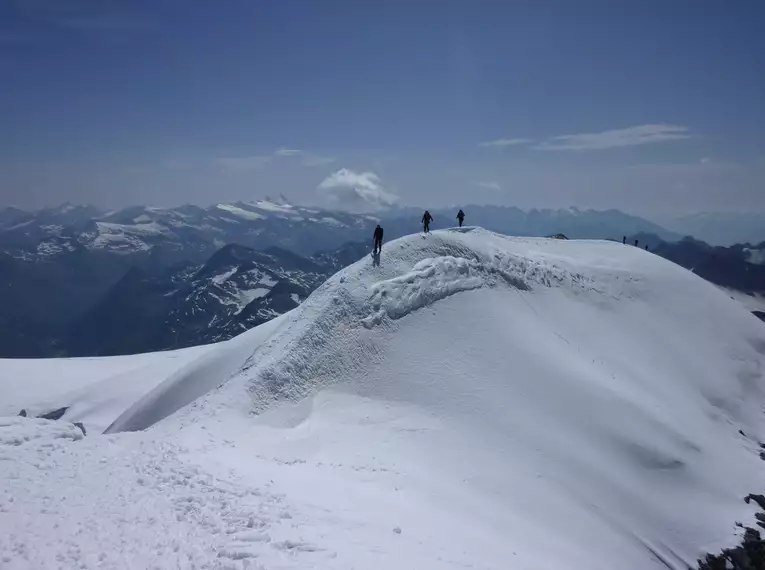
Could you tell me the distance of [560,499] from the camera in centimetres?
2538

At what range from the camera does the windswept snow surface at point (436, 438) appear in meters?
14.5

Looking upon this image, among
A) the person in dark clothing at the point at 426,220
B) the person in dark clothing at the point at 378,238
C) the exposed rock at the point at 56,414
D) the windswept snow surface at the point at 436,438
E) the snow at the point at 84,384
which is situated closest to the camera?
the windswept snow surface at the point at 436,438

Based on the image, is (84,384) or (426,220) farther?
(84,384)

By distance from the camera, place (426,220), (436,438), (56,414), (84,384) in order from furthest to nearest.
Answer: (84,384) → (56,414) → (426,220) → (436,438)

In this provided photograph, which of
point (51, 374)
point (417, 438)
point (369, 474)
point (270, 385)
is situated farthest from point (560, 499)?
point (51, 374)

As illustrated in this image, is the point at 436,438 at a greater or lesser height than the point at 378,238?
lesser

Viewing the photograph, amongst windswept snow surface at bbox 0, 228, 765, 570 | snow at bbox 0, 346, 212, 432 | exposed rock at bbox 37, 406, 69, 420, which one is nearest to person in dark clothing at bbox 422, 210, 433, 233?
windswept snow surface at bbox 0, 228, 765, 570

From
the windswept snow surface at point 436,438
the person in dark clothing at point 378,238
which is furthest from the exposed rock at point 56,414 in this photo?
the person in dark clothing at point 378,238

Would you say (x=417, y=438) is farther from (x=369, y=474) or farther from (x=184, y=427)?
(x=184, y=427)

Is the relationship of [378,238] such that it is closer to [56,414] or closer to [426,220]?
[426,220]

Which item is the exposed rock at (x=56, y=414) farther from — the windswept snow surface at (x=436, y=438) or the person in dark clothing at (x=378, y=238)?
the person in dark clothing at (x=378, y=238)

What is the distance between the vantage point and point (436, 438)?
27.0m

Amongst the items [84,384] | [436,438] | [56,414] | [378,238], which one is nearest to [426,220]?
[378,238]

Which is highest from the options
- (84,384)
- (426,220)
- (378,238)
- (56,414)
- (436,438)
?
(426,220)
